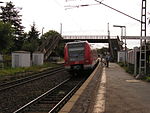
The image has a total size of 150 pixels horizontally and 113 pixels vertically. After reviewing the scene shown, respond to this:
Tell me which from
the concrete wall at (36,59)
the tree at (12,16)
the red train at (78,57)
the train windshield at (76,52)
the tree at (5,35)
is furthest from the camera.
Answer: the tree at (12,16)

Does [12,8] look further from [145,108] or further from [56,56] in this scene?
[145,108]

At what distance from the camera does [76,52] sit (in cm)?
2495

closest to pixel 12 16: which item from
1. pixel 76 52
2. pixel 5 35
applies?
pixel 5 35

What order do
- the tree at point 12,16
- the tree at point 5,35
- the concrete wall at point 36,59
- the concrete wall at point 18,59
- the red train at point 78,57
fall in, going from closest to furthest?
the red train at point 78,57 < the concrete wall at point 18,59 < the concrete wall at point 36,59 < the tree at point 5,35 < the tree at point 12,16

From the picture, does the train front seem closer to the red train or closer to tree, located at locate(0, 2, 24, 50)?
the red train

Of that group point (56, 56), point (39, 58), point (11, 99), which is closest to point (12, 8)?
point (56, 56)

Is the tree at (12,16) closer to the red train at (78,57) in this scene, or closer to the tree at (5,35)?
the tree at (5,35)

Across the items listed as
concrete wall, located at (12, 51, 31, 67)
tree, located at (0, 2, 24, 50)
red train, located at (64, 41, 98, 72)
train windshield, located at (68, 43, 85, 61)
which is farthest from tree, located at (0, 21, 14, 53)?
tree, located at (0, 2, 24, 50)

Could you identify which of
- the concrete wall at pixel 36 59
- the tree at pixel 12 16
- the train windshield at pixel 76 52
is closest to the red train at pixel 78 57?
the train windshield at pixel 76 52

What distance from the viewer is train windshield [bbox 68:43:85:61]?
24922 mm

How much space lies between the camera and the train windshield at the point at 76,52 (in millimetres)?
24922

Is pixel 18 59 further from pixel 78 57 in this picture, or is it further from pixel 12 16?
pixel 12 16

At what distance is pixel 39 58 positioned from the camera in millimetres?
45031

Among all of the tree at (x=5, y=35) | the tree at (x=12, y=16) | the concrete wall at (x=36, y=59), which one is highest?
the tree at (x=12, y=16)
